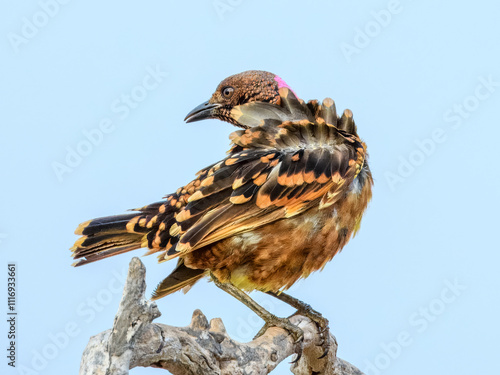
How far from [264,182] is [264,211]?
0.38ft

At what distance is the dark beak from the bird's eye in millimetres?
59

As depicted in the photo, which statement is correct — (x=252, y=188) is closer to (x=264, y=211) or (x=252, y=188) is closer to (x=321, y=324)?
(x=264, y=211)

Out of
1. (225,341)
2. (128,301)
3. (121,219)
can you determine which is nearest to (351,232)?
(225,341)

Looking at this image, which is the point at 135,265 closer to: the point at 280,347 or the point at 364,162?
the point at 280,347

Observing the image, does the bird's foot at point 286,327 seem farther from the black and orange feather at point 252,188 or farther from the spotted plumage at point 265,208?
the black and orange feather at point 252,188

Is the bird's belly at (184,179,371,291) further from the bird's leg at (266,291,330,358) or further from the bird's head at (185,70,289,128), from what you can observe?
the bird's head at (185,70,289,128)

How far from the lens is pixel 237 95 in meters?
3.21

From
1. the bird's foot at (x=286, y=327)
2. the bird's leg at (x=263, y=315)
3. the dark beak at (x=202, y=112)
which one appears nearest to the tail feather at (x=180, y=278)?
the bird's leg at (x=263, y=315)

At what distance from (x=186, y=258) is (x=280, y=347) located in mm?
520

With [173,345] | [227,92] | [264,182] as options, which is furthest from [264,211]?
[227,92]

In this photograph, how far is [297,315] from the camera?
3.24 m

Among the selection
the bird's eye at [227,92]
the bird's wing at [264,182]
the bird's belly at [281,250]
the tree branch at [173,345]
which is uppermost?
the bird's eye at [227,92]

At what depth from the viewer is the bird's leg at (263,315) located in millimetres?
2961

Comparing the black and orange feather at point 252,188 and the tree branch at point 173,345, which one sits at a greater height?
the black and orange feather at point 252,188
